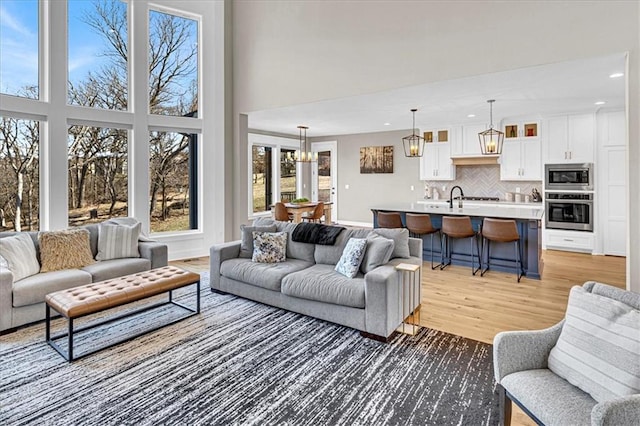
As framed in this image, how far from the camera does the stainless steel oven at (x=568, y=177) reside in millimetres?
6324

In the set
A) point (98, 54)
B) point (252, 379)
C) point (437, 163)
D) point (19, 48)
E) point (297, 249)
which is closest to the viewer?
point (252, 379)

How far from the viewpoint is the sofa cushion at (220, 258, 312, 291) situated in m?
3.72

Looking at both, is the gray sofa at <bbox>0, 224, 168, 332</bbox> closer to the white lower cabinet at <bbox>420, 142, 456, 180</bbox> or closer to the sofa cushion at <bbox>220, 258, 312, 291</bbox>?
the sofa cushion at <bbox>220, 258, 312, 291</bbox>

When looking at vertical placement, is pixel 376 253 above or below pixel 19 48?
below

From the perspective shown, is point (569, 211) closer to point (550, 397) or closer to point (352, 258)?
point (352, 258)

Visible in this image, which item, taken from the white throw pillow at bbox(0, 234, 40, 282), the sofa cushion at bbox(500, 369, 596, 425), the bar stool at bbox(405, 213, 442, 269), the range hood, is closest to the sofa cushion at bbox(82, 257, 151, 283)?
the white throw pillow at bbox(0, 234, 40, 282)

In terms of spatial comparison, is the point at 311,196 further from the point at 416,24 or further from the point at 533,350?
the point at 533,350

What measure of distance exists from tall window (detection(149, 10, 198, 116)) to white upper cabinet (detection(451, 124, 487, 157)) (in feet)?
17.8

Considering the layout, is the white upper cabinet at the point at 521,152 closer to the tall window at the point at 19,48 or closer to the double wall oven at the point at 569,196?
the double wall oven at the point at 569,196

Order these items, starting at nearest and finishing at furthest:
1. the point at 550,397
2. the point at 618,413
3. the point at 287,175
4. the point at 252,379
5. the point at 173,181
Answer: the point at 618,413
the point at 550,397
the point at 252,379
the point at 173,181
the point at 287,175

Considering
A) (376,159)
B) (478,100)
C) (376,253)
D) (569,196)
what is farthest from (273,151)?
(376,253)

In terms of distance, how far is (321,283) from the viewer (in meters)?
3.37

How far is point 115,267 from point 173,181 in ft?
8.33

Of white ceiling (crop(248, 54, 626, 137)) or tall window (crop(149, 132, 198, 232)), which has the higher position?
white ceiling (crop(248, 54, 626, 137))
